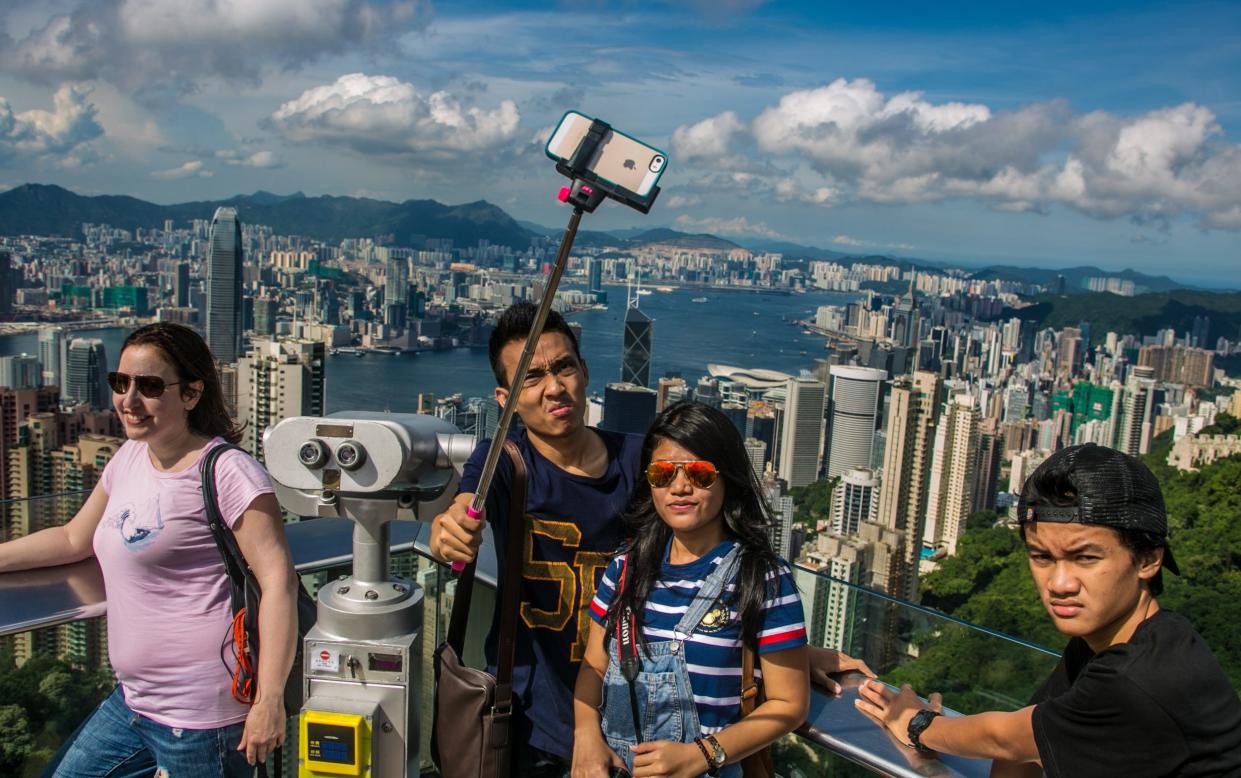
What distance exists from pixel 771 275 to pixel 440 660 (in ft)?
236

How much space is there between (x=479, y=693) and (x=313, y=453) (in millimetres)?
356

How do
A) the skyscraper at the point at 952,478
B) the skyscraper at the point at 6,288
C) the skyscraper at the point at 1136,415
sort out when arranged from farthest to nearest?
the skyscraper at the point at 1136,415
the skyscraper at the point at 6,288
the skyscraper at the point at 952,478

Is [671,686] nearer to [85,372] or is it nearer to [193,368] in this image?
[193,368]

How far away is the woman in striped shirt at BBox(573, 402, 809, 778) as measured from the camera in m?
1.16

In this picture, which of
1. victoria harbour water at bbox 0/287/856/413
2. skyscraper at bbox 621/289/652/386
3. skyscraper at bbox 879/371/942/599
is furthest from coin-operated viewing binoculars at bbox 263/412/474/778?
skyscraper at bbox 621/289/652/386

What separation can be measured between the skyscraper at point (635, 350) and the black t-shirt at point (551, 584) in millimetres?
39228

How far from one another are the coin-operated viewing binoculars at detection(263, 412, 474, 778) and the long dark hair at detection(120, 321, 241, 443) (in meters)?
0.29

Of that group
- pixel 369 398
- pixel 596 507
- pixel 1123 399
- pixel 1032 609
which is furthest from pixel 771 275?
pixel 596 507

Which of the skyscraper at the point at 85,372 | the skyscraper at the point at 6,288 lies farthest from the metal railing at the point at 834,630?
the skyscraper at the point at 6,288

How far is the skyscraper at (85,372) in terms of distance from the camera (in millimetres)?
28516

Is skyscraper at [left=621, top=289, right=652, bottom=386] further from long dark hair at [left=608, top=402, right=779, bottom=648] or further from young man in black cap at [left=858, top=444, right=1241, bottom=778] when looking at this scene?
young man in black cap at [left=858, top=444, right=1241, bottom=778]

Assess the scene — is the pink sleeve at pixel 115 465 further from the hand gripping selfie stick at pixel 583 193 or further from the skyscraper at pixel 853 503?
the skyscraper at pixel 853 503

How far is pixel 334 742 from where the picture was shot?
1146mm

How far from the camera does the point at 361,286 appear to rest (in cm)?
5228
